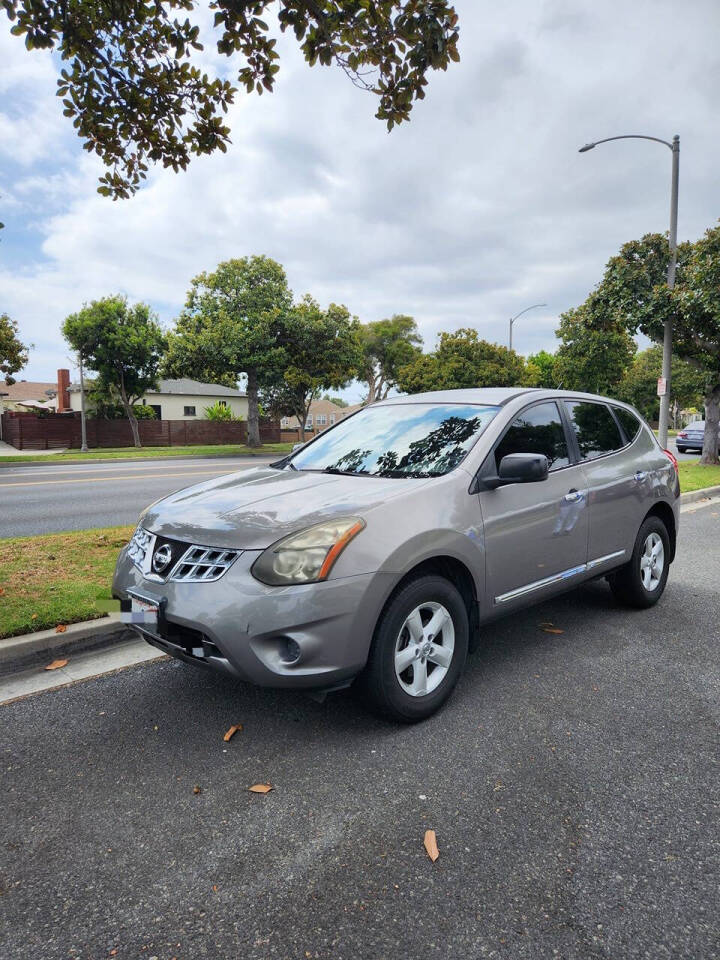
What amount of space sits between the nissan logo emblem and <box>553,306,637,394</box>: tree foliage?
44675 millimetres

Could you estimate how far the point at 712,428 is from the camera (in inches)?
771

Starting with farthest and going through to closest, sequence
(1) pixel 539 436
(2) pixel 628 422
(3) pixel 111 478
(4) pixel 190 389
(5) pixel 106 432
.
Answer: (4) pixel 190 389, (5) pixel 106 432, (3) pixel 111 478, (2) pixel 628 422, (1) pixel 539 436

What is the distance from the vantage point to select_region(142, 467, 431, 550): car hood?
287 cm

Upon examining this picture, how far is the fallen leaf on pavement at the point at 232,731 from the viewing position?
9.73 ft

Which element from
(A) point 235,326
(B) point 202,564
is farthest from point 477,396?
(A) point 235,326

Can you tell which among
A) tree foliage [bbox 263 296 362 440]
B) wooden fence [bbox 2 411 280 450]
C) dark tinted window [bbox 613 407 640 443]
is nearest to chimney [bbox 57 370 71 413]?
wooden fence [bbox 2 411 280 450]

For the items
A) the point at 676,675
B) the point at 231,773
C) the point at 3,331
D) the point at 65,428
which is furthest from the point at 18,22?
the point at 65,428

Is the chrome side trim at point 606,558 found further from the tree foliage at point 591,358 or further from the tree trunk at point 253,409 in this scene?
the tree foliage at point 591,358

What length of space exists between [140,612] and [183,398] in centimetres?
5477

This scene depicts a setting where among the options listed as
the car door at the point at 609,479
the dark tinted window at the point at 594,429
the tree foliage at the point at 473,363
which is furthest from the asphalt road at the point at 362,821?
the tree foliage at the point at 473,363

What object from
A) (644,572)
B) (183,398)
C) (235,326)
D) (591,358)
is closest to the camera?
(644,572)

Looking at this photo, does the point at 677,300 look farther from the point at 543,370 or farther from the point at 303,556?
the point at 543,370

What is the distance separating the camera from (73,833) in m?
2.33

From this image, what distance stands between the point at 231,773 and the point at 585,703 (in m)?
1.83
